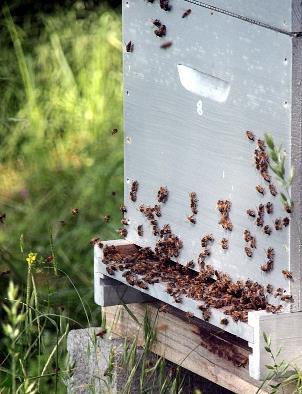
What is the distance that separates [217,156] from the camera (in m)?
3.25

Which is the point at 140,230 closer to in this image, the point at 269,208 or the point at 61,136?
the point at 269,208

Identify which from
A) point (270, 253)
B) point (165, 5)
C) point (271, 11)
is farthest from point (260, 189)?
point (165, 5)

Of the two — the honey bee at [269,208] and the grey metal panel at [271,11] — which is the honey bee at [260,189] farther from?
the grey metal panel at [271,11]

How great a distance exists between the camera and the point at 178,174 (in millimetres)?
3457

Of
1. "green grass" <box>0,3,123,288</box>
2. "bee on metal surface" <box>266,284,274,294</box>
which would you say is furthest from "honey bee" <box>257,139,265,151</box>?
"green grass" <box>0,3,123,288</box>

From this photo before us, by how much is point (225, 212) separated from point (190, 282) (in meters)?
0.30

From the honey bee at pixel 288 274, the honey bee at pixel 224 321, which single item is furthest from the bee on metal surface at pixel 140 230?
the honey bee at pixel 288 274

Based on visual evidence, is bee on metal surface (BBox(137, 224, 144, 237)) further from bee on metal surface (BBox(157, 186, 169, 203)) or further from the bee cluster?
bee on metal surface (BBox(157, 186, 169, 203))

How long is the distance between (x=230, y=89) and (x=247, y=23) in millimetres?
205

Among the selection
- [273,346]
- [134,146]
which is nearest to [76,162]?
[134,146]

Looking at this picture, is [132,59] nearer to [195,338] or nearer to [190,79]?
[190,79]

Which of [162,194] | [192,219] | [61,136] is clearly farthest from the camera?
[61,136]

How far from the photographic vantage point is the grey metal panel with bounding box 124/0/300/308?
299 cm

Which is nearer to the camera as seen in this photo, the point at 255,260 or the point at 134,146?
the point at 255,260
